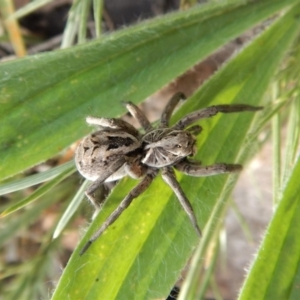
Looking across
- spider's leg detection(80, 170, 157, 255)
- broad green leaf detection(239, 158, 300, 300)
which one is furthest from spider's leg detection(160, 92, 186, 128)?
broad green leaf detection(239, 158, 300, 300)

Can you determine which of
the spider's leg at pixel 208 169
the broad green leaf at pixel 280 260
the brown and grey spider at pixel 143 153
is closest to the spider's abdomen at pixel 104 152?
the brown and grey spider at pixel 143 153

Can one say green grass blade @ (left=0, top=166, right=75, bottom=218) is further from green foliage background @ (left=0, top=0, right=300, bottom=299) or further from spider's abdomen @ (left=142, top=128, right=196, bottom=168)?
spider's abdomen @ (left=142, top=128, right=196, bottom=168)

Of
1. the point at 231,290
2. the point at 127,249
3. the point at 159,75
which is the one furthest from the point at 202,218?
the point at 231,290

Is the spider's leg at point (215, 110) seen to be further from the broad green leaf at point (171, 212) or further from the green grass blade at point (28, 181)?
the green grass blade at point (28, 181)

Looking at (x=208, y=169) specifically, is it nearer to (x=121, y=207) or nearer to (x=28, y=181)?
(x=121, y=207)

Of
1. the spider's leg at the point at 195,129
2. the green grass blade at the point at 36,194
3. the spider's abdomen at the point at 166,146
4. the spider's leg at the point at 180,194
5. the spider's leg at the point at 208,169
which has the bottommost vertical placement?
the green grass blade at the point at 36,194

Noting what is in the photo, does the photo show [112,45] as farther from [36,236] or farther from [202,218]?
[36,236]

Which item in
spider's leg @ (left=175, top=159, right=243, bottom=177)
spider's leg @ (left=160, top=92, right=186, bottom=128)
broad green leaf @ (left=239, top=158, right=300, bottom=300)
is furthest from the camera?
spider's leg @ (left=160, top=92, right=186, bottom=128)
